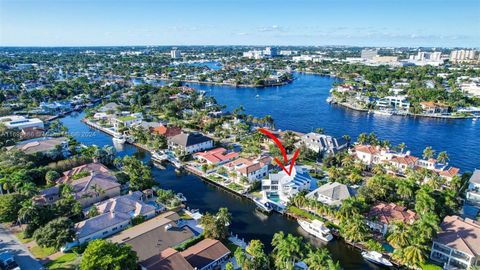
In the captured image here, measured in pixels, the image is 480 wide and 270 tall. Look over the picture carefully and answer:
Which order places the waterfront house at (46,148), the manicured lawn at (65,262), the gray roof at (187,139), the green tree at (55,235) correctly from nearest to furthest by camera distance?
the manicured lawn at (65,262), the green tree at (55,235), the waterfront house at (46,148), the gray roof at (187,139)

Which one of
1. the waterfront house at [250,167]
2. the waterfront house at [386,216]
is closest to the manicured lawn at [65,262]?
the waterfront house at [250,167]

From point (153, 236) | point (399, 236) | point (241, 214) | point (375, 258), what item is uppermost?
point (399, 236)

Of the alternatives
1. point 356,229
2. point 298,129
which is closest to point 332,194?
point 356,229

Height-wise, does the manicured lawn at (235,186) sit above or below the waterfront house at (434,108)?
below

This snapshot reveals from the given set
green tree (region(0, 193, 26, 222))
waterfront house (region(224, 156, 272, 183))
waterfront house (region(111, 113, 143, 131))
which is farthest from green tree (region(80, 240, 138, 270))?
waterfront house (region(111, 113, 143, 131))

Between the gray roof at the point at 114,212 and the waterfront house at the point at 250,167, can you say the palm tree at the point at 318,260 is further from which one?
the waterfront house at the point at 250,167

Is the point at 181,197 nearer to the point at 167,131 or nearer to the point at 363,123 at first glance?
the point at 167,131
